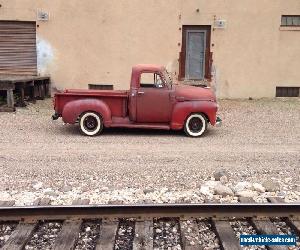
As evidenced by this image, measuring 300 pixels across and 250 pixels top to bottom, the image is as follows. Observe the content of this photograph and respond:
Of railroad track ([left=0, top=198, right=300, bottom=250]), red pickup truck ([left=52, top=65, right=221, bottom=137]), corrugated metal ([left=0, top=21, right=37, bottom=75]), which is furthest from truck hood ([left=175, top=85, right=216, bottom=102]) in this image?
corrugated metal ([left=0, top=21, right=37, bottom=75])

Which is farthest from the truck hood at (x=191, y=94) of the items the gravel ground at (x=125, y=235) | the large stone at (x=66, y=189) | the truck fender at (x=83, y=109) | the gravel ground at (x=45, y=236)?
the gravel ground at (x=45, y=236)

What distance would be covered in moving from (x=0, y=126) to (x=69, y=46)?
5629 mm

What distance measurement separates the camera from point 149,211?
4.63 meters

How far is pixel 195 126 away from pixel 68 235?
A: 5.68m

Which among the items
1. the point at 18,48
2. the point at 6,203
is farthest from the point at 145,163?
the point at 18,48

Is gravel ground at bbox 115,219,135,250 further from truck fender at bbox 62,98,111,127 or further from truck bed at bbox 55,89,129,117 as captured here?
truck bed at bbox 55,89,129,117

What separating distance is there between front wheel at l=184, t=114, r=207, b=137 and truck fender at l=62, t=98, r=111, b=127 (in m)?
1.89

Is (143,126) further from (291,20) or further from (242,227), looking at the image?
(291,20)

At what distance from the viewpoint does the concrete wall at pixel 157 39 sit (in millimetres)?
14477

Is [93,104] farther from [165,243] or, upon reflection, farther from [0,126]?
[165,243]

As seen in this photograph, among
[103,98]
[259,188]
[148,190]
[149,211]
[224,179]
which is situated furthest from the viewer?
[103,98]

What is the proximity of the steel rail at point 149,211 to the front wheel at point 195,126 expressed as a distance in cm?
471

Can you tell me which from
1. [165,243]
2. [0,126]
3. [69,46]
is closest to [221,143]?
[165,243]

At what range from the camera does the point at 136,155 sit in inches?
301
